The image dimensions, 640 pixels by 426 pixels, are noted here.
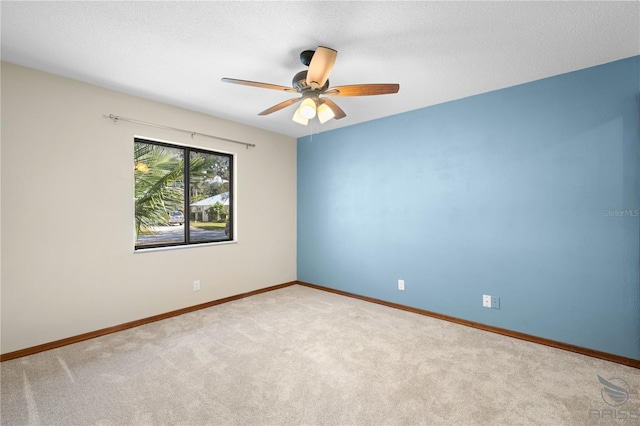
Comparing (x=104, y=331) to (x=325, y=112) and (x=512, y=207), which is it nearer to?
(x=325, y=112)

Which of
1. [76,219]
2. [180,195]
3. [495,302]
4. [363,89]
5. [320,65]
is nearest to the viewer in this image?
[320,65]

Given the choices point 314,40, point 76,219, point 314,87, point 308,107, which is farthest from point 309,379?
point 76,219

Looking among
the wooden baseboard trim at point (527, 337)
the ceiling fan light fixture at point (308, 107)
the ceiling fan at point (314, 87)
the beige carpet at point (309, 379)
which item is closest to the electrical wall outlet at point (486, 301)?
the wooden baseboard trim at point (527, 337)

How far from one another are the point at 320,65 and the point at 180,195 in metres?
2.52

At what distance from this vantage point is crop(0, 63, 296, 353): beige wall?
96.0 inches

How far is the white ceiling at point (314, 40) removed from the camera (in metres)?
1.78

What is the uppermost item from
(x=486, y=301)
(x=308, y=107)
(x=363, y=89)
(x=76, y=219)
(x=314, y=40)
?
(x=314, y=40)

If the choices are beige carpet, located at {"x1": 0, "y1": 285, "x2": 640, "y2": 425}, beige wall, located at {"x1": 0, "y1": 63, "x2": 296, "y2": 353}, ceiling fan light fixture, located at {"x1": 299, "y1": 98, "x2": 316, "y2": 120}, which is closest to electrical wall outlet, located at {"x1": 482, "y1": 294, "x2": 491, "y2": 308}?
beige carpet, located at {"x1": 0, "y1": 285, "x2": 640, "y2": 425}

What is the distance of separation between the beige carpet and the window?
1.08m

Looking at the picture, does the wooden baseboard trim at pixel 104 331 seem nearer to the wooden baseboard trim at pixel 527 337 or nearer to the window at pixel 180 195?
the window at pixel 180 195

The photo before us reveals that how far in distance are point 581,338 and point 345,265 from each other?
2.58m

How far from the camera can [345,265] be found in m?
4.29

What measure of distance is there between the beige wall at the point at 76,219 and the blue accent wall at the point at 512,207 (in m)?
2.15

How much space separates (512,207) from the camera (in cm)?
290
